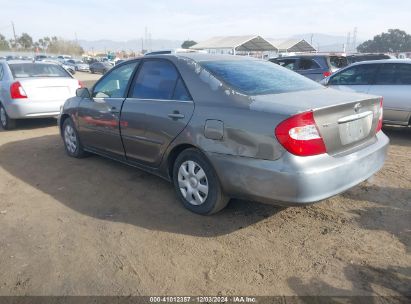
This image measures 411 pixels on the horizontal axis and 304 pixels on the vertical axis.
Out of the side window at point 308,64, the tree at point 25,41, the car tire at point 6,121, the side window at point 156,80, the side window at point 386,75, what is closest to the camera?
the side window at point 156,80

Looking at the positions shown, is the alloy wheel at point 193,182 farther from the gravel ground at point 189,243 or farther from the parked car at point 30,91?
the parked car at point 30,91

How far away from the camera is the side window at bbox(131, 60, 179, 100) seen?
155 inches

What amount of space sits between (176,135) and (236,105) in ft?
2.55

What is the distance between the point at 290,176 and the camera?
289 centimetres

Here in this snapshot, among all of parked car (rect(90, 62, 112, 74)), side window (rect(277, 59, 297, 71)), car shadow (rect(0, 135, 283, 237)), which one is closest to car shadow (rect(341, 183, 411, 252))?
car shadow (rect(0, 135, 283, 237))

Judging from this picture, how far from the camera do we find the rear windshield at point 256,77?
11.6 feet

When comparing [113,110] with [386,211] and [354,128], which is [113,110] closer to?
[354,128]

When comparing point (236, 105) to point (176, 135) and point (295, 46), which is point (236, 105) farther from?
point (295, 46)

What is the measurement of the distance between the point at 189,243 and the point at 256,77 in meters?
1.78

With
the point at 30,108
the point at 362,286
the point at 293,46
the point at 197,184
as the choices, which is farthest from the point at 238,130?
the point at 293,46

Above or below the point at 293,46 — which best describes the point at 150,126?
above

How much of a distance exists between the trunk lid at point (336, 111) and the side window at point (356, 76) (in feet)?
13.2

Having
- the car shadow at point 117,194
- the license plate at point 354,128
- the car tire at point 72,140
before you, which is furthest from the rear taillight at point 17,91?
the license plate at point 354,128

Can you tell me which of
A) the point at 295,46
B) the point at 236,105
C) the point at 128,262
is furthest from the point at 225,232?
the point at 295,46
